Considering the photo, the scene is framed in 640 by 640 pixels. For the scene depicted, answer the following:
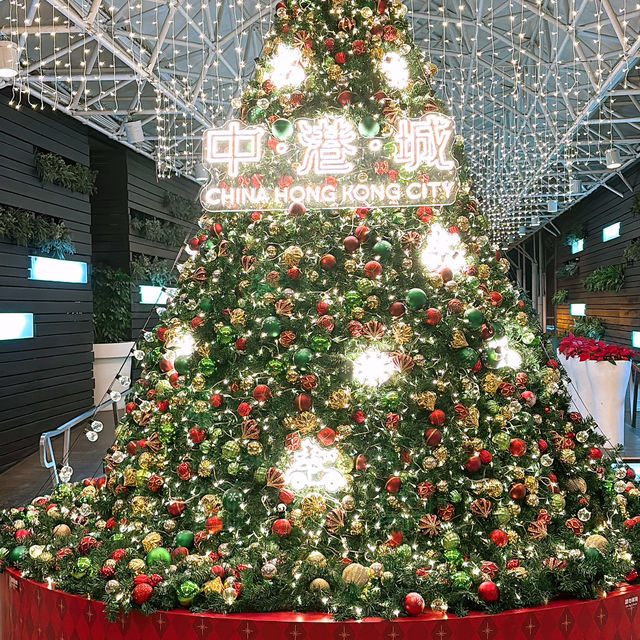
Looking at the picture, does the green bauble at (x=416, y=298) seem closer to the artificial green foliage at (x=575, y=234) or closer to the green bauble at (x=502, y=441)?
the green bauble at (x=502, y=441)

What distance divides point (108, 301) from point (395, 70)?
939 cm

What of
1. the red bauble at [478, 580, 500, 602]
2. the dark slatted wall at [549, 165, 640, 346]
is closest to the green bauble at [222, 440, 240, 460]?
the red bauble at [478, 580, 500, 602]

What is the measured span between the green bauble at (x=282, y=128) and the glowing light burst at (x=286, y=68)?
0.37 m

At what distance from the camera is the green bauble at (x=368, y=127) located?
10.1 ft

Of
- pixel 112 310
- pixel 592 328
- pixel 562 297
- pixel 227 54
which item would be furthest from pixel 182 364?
pixel 562 297

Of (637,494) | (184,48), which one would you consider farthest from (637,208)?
(637,494)

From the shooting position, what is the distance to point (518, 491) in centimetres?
293

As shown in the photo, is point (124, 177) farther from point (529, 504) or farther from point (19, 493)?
point (529, 504)

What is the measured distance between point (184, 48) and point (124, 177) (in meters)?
4.04

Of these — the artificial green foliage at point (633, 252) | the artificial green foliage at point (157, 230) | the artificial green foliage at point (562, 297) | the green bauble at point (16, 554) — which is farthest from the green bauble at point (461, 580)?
the artificial green foliage at point (562, 297)

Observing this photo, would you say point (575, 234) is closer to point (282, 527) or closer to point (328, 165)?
point (328, 165)

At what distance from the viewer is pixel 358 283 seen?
121 inches

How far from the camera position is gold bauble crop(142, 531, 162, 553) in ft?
9.18

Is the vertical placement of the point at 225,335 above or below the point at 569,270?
below
